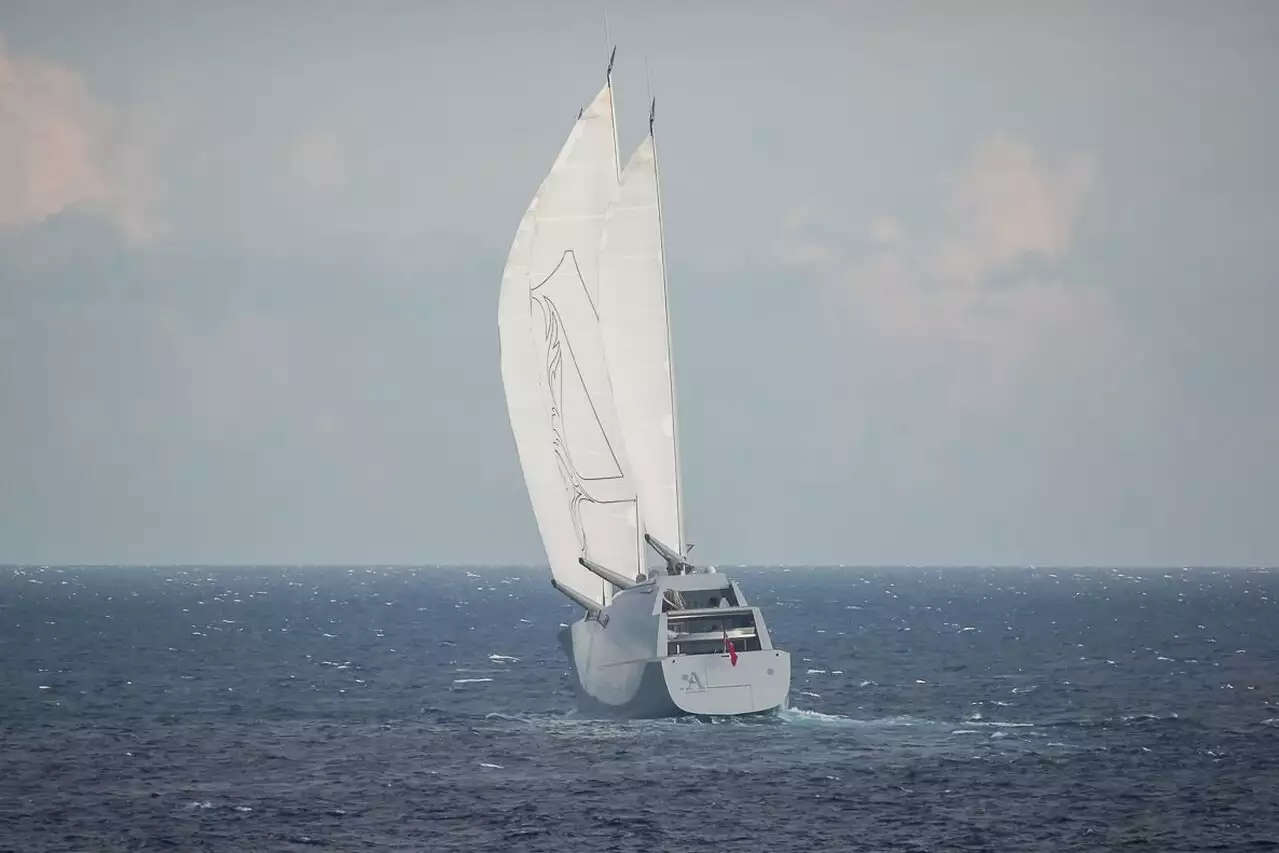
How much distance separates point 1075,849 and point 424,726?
2888 cm

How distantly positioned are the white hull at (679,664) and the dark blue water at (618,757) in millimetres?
1085

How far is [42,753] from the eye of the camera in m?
59.4

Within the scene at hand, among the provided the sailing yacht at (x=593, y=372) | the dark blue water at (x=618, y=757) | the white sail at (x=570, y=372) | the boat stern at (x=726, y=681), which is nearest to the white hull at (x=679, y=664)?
the boat stern at (x=726, y=681)

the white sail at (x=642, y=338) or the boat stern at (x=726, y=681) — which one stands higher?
the white sail at (x=642, y=338)

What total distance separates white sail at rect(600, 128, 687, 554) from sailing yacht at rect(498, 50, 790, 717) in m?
0.04

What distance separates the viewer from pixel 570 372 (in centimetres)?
6906

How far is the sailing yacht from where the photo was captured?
6906cm

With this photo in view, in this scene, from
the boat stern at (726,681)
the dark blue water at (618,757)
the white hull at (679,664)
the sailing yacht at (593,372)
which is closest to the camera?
the dark blue water at (618,757)

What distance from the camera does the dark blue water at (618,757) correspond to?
151ft

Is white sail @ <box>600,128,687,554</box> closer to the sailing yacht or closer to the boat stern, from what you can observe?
the sailing yacht

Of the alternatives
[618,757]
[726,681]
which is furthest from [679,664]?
[618,757]

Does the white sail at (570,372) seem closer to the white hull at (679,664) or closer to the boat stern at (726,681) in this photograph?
the white hull at (679,664)

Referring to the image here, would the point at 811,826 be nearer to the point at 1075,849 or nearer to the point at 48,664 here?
the point at 1075,849

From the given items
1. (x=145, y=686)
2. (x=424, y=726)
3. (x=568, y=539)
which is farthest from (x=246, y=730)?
(x=145, y=686)
